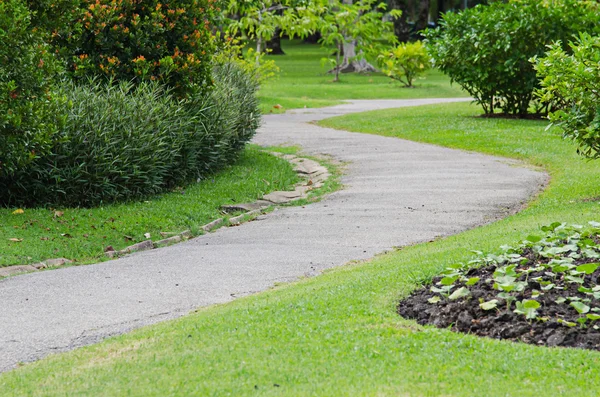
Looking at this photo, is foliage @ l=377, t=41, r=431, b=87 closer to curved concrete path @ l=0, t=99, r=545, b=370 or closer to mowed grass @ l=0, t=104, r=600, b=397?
curved concrete path @ l=0, t=99, r=545, b=370

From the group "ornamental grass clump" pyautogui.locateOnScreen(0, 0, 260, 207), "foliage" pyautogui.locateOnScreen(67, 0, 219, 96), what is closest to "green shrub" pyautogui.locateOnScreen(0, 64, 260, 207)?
"ornamental grass clump" pyautogui.locateOnScreen(0, 0, 260, 207)

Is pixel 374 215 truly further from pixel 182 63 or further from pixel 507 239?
pixel 182 63

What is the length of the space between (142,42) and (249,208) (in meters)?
2.99

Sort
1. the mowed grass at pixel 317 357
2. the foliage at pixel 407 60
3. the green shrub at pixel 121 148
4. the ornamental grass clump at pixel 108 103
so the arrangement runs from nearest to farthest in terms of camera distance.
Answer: the mowed grass at pixel 317 357 → the ornamental grass clump at pixel 108 103 → the green shrub at pixel 121 148 → the foliage at pixel 407 60

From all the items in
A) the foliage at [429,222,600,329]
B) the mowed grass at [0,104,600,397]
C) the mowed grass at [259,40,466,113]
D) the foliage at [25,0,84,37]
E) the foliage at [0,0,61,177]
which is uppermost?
the foliage at [25,0,84,37]

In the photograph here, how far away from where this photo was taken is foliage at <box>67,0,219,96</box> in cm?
1195

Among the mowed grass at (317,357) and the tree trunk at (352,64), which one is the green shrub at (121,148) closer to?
the mowed grass at (317,357)

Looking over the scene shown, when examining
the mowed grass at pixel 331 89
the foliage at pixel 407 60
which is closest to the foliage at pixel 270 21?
the mowed grass at pixel 331 89

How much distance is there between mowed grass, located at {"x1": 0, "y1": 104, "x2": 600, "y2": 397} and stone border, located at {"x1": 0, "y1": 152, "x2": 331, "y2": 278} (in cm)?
254

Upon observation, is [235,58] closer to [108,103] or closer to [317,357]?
[108,103]

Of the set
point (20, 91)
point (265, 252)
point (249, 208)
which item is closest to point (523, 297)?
point (265, 252)

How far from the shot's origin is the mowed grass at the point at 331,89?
Result: 26781 mm

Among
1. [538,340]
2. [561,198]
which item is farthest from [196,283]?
[561,198]

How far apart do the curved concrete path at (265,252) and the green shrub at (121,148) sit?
1.67 meters
